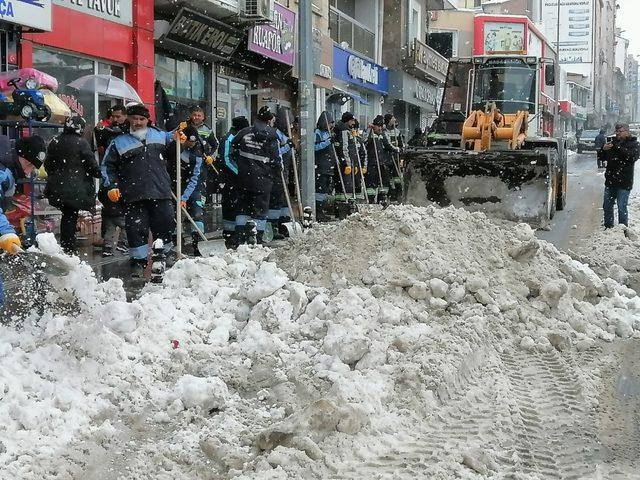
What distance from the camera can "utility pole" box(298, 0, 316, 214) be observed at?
12.8 metres

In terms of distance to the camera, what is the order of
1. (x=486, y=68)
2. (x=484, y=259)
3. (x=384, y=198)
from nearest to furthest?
(x=484, y=259)
(x=486, y=68)
(x=384, y=198)

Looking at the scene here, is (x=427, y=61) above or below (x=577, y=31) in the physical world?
A: below

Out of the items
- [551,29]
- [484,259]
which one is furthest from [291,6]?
[551,29]

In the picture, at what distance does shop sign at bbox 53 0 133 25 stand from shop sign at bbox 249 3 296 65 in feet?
13.5

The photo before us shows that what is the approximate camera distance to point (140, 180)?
8352mm

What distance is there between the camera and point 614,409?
16.1 ft

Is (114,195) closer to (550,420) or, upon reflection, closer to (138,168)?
(138,168)

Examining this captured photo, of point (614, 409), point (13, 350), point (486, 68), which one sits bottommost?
point (614, 409)

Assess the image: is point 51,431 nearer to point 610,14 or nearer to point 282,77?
point 282,77

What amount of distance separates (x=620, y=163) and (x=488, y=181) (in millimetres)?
1987

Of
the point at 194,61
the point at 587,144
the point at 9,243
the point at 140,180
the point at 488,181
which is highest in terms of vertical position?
the point at 194,61

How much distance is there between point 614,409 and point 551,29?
273ft

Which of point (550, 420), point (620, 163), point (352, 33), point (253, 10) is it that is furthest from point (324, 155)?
point (352, 33)

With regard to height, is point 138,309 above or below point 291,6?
below
